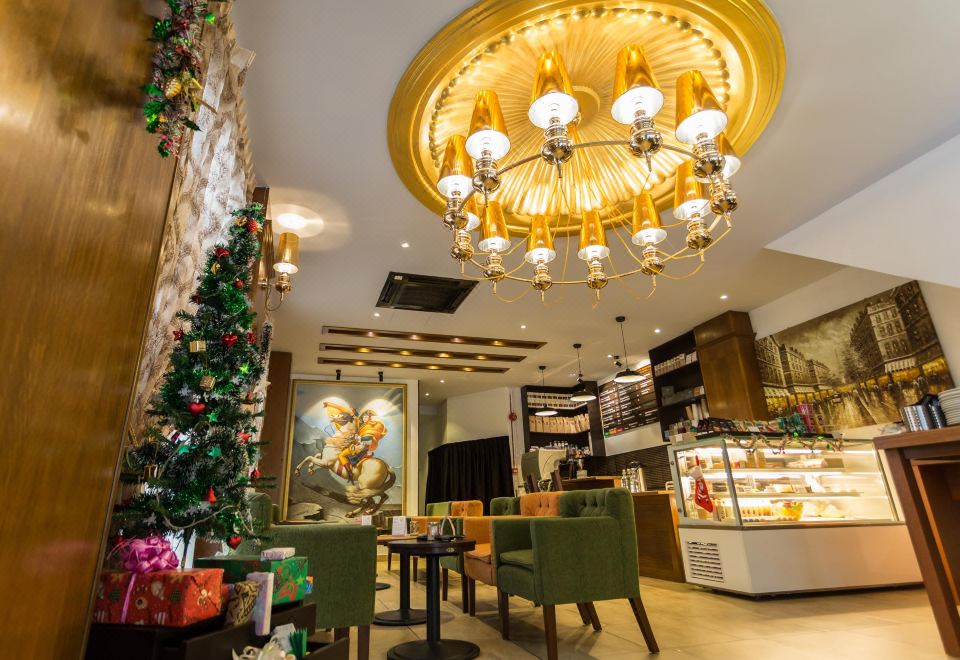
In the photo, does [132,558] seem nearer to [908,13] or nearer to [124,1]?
[124,1]

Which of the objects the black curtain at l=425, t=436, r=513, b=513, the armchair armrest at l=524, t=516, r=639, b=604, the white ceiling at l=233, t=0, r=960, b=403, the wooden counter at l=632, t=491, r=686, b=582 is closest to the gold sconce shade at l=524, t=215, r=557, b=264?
A: the white ceiling at l=233, t=0, r=960, b=403

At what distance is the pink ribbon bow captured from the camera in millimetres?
1465

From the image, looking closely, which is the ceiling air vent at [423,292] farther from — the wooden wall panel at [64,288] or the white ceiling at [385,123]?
the wooden wall panel at [64,288]

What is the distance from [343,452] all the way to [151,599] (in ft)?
26.7

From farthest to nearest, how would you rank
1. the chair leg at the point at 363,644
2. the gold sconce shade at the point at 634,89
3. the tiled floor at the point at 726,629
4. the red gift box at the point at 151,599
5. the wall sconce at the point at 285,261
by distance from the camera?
the wall sconce at the point at 285,261, the tiled floor at the point at 726,629, the chair leg at the point at 363,644, the gold sconce shade at the point at 634,89, the red gift box at the point at 151,599

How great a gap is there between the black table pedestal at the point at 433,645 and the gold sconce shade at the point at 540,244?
216 cm

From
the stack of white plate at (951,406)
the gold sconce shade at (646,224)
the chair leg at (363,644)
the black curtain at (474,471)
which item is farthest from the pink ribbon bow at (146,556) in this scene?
the black curtain at (474,471)

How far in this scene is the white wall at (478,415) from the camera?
10.7 m

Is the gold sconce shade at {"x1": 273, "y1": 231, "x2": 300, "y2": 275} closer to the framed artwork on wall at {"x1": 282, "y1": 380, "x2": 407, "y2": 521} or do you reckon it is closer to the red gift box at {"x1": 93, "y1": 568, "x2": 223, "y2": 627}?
the red gift box at {"x1": 93, "y1": 568, "x2": 223, "y2": 627}

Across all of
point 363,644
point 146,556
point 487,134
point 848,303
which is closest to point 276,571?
point 146,556

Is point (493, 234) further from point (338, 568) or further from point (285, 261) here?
point (338, 568)

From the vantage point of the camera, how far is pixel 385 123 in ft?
A: 11.3

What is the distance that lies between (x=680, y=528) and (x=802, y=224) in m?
3.19

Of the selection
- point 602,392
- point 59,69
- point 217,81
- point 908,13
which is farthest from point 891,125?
point 602,392
